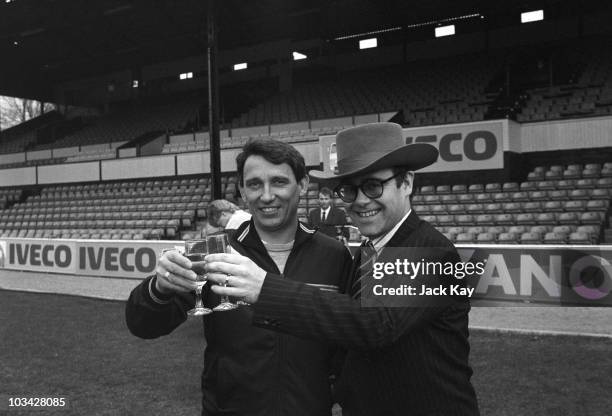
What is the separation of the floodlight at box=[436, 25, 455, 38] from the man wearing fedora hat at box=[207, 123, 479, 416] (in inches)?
1043

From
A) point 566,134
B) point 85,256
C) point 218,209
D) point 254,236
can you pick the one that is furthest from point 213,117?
point 254,236

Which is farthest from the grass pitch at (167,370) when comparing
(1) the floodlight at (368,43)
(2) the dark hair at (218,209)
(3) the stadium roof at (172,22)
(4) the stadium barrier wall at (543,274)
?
(1) the floodlight at (368,43)

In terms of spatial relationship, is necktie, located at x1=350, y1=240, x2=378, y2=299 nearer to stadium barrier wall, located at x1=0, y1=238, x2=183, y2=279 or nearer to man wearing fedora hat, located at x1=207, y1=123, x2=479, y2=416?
man wearing fedora hat, located at x1=207, y1=123, x2=479, y2=416

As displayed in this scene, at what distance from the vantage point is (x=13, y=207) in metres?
24.7

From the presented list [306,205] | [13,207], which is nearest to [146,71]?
[13,207]

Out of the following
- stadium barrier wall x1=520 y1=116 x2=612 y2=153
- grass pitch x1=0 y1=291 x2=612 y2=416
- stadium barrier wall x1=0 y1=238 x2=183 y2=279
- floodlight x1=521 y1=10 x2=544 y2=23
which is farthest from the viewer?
floodlight x1=521 y1=10 x2=544 y2=23

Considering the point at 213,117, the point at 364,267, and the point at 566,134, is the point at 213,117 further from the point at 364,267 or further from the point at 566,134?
the point at 364,267

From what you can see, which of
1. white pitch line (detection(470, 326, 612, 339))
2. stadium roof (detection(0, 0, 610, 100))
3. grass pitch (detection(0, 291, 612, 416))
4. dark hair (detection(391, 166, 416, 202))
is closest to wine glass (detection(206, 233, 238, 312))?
dark hair (detection(391, 166, 416, 202))

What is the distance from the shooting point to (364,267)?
176cm

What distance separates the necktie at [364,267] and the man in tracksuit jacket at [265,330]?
176 mm

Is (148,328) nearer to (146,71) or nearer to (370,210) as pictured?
(370,210)

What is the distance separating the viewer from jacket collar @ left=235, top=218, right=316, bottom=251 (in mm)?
2023

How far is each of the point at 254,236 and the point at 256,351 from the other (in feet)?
1.31

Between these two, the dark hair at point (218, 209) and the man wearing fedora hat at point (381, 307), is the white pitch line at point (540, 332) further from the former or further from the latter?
the man wearing fedora hat at point (381, 307)
